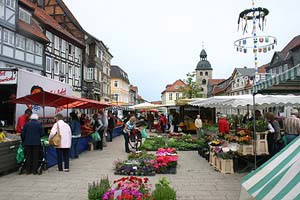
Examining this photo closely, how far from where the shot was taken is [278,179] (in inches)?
94.8

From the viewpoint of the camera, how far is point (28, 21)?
1070 inches

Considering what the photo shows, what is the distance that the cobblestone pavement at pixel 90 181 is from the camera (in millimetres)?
6750

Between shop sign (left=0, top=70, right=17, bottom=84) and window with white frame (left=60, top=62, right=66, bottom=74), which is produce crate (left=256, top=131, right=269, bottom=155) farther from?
window with white frame (left=60, top=62, right=66, bottom=74)

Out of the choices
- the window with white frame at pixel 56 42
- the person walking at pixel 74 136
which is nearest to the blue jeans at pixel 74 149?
the person walking at pixel 74 136

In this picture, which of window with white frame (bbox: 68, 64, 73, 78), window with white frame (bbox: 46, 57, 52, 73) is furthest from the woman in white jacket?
window with white frame (bbox: 68, 64, 73, 78)

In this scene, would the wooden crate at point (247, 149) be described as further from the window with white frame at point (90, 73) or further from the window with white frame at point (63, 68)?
the window with white frame at point (90, 73)

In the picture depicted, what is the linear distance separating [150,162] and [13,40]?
18.9 m

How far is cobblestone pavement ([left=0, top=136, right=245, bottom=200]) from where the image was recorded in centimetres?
675

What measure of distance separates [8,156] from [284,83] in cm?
776

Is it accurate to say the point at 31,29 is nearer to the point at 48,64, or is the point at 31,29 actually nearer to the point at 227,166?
the point at 48,64

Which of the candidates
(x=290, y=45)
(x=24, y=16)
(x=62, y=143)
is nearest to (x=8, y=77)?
(x=62, y=143)

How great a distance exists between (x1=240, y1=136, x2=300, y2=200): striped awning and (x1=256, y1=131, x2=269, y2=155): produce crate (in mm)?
6678

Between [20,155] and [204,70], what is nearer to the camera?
[20,155]

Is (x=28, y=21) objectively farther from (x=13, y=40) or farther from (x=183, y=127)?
(x=183, y=127)
